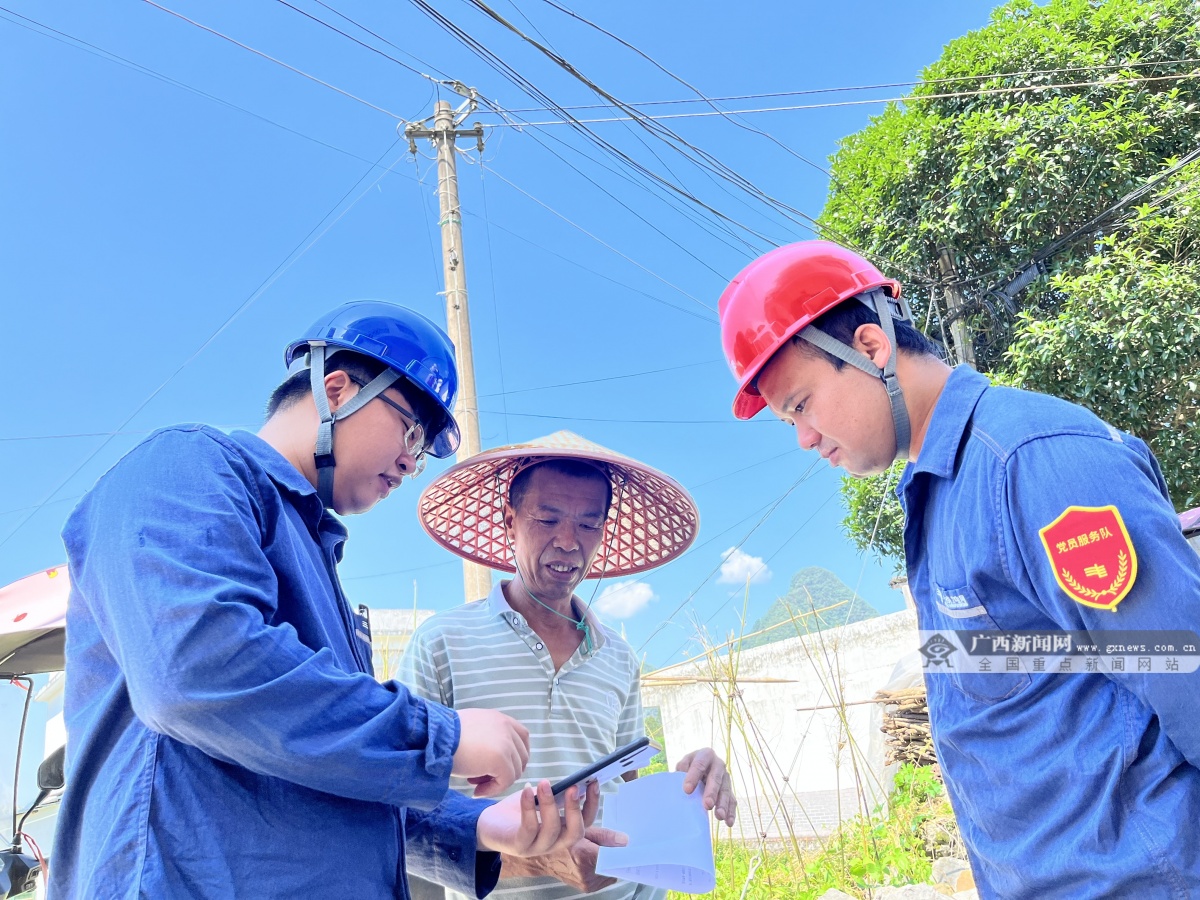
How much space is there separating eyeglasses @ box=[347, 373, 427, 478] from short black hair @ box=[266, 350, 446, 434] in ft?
0.09

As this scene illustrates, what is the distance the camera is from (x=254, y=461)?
151 centimetres

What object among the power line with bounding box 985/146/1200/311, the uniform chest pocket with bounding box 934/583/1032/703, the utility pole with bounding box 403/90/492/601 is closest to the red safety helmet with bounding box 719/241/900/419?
the uniform chest pocket with bounding box 934/583/1032/703

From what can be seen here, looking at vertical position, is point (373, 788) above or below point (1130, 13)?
below

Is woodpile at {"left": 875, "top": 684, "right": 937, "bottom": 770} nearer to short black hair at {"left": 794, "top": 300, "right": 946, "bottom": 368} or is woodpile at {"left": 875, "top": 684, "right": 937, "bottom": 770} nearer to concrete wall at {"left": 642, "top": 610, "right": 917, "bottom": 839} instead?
concrete wall at {"left": 642, "top": 610, "right": 917, "bottom": 839}

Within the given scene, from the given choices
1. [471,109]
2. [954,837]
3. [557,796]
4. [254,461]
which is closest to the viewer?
[254,461]

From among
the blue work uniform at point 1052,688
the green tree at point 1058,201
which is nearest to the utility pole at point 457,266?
the green tree at point 1058,201

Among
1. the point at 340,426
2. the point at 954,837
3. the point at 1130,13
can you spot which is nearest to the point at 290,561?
the point at 340,426

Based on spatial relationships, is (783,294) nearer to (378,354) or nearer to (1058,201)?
(378,354)

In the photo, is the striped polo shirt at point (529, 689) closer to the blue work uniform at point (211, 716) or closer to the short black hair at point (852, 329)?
the blue work uniform at point (211, 716)

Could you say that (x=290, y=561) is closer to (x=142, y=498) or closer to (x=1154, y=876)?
(x=142, y=498)

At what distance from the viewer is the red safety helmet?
200 centimetres

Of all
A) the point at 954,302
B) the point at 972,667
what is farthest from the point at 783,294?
the point at 954,302

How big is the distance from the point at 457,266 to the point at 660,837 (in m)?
6.58

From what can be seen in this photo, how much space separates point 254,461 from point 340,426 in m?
0.29
